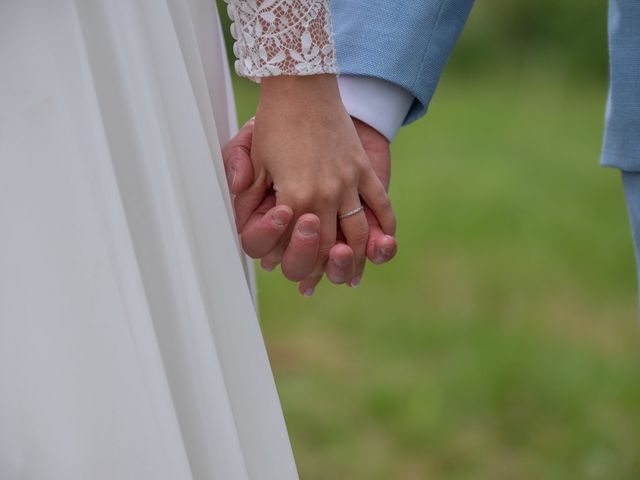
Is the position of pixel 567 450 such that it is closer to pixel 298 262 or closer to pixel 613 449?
pixel 613 449

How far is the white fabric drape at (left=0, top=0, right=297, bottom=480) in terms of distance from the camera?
124cm

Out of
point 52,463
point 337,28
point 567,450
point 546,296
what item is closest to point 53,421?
point 52,463

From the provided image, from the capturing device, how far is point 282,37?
1.47m

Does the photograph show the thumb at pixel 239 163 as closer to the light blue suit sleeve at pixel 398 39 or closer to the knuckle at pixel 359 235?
the knuckle at pixel 359 235

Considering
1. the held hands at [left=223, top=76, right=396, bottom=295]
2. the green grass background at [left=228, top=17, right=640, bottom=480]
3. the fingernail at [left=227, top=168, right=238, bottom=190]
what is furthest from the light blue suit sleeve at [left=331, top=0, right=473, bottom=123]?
the green grass background at [left=228, top=17, right=640, bottom=480]

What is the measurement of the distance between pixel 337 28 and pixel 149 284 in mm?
776

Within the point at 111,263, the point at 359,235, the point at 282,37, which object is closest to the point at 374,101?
the point at 359,235

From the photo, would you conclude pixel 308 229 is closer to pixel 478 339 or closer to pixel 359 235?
pixel 359 235

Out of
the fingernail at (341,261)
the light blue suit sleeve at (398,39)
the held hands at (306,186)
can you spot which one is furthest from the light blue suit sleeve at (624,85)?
the fingernail at (341,261)

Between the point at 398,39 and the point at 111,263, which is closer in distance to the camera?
the point at 111,263

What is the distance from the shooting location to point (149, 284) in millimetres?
1320

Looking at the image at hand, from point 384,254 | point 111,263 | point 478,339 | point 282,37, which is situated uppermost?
point 282,37

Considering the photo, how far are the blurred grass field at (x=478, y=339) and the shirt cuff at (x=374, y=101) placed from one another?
1527mm

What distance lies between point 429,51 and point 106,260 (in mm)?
859
